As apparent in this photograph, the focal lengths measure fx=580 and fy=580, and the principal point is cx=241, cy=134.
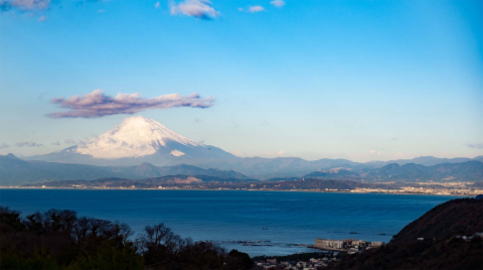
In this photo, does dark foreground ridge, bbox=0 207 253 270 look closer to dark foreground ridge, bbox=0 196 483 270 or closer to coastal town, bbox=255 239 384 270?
dark foreground ridge, bbox=0 196 483 270

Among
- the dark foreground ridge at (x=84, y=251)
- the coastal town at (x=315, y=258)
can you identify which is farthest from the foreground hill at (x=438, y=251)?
the dark foreground ridge at (x=84, y=251)

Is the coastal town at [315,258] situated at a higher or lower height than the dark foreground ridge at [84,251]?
lower

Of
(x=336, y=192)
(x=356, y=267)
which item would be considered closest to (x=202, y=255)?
(x=356, y=267)

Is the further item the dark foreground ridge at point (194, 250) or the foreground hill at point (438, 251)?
the foreground hill at point (438, 251)

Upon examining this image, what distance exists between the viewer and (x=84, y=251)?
19.3 m

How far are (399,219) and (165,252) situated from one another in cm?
5471

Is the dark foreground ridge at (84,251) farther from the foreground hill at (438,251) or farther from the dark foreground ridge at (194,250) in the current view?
the foreground hill at (438,251)

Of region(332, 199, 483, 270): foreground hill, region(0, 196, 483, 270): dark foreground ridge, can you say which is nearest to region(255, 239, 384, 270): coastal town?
region(0, 196, 483, 270): dark foreground ridge

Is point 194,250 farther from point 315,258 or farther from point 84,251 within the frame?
point 315,258

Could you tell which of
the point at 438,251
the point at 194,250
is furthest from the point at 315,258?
the point at 438,251

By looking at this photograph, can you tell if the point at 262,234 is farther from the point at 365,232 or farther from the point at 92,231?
the point at 92,231

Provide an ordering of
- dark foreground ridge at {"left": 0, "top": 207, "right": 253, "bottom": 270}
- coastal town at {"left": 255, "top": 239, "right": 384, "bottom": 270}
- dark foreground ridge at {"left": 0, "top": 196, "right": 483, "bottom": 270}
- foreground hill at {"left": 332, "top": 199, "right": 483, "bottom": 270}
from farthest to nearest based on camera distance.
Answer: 1. coastal town at {"left": 255, "top": 239, "right": 384, "bottom": 270}
2. foreground hill at {"left": 332, "top": 199, "right": 483, "bottom": 270}
3. dark foreground ridge at {"left": 0, "top": 196, "right": 483, "bottom": 270}
4. dark foreground ridge at {"left": 0, "top": 207, "right": 253, "bottom": 270}

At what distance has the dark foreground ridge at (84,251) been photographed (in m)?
13.7

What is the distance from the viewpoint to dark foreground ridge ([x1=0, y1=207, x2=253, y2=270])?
44.9 feet
